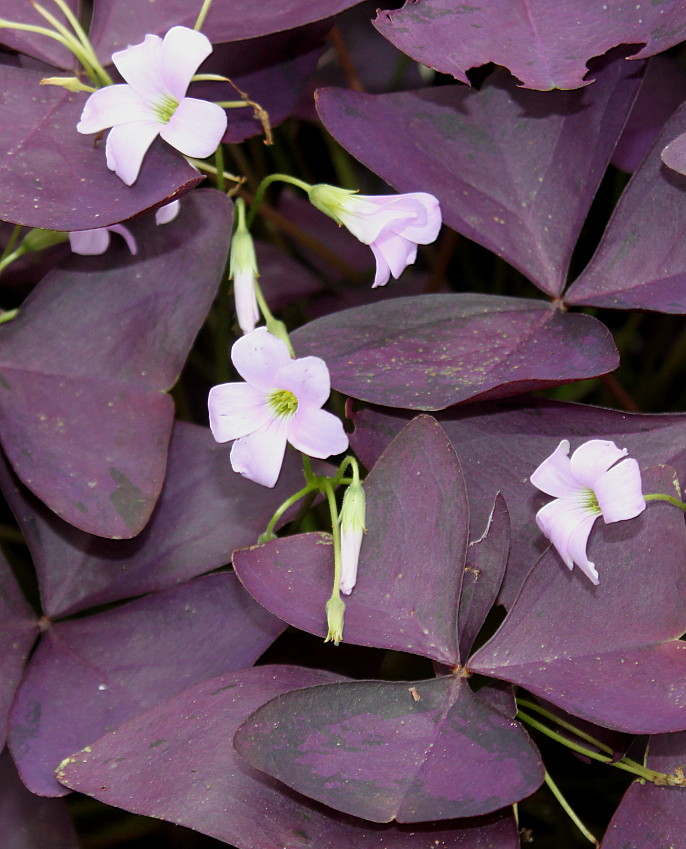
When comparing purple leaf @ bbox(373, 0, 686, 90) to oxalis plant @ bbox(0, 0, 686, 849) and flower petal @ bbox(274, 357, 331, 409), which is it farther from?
flower petal @ bbox(274, 357, 331, 409)

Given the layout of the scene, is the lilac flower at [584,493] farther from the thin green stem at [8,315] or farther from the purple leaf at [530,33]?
the thin green stem at [8,315]

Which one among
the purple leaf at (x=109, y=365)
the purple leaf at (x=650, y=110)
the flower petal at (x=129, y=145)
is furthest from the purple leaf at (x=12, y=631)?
the purple leaf at (x=650, y=110)

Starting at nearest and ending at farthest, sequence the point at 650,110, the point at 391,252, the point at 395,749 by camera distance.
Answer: the point at 395,749
the point at 391,252
the point at 650,110

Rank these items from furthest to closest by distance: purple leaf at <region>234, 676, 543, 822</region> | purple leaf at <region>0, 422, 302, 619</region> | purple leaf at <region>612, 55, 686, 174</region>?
purple leaf at <region>612, 55, 686, 174</region>
purple leaf at <region>0, 422, 302, 619</region>
purple leaf at <region>234, 676, 543, 822</region>

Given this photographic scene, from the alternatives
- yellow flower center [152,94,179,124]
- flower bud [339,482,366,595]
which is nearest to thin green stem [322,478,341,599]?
flower bud [339,482,366,595]

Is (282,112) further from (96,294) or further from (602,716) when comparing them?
(602,716)

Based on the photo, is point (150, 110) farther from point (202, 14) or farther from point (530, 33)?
point (530, 33)

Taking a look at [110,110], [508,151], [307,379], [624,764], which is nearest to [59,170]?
[110,110]
